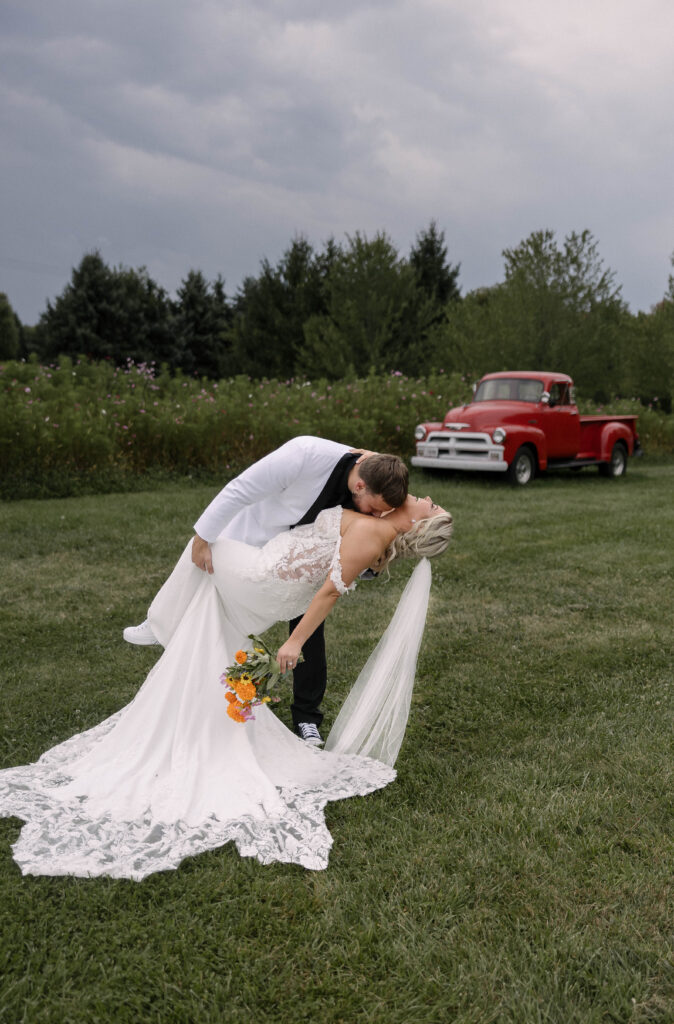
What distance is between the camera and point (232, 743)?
3.80 meters

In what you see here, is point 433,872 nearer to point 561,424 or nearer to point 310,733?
point 310,733

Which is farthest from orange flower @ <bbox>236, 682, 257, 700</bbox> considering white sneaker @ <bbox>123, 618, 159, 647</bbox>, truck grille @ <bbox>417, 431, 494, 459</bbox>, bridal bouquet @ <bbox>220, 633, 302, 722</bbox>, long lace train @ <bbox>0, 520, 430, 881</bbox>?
truck grille @ <bbox>417, 431, 494, 459</bbox>

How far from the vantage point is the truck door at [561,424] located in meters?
15.2

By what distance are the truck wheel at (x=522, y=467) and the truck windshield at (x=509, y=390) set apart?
3.89 feet

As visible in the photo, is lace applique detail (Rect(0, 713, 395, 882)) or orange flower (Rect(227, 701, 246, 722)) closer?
lace applique detail (Rect(0, 713, 395, 882))

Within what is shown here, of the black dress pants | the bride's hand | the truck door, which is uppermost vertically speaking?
the truck door

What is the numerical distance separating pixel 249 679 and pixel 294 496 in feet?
3.12

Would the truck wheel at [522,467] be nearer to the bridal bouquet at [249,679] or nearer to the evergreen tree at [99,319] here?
the bridal bouquet at [249,679]

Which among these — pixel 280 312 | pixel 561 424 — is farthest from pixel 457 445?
pixel 280 312

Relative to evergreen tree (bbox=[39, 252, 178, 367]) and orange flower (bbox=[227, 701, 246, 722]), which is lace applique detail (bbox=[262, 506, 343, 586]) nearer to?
orange flower (bbox=[227, 701, 246, 722])

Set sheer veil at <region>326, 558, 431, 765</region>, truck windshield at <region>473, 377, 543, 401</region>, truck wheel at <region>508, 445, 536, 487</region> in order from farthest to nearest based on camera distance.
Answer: truck windshield at <region>473, 377, 543, 401</region> < truck wheel at <region>508, 445, 536, 487</region> < sheer veil at <region>326, 558, 431, 765</region>

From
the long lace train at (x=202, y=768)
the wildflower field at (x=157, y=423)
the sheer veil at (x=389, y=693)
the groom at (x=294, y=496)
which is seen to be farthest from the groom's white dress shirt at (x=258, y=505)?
the wildflower field at (x=157, y=423)

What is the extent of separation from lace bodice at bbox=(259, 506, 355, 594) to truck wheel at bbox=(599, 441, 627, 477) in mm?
14066

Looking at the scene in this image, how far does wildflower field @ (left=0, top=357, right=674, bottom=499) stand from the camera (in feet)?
38.6
